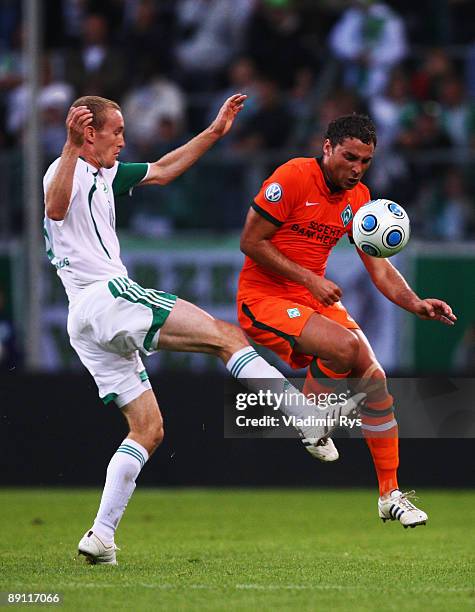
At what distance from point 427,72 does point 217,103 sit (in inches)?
101

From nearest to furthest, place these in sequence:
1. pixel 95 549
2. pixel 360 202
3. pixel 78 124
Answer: pixel 78 124, pixel 95 549, pixel 360 202

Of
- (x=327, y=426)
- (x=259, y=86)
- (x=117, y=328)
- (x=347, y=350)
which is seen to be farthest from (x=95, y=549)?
(x=259, y=86)

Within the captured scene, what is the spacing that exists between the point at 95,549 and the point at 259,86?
8841mm

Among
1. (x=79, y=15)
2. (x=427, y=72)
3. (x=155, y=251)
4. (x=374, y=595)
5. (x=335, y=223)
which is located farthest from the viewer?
(x=79, y=15)

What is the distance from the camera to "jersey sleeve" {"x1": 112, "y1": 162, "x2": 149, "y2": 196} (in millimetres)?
8017

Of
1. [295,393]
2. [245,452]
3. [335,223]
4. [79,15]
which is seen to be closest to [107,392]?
[295,393]

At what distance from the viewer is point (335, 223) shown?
8.22 metres

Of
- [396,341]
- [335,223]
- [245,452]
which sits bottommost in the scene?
[245,452]

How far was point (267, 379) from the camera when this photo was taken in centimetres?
728

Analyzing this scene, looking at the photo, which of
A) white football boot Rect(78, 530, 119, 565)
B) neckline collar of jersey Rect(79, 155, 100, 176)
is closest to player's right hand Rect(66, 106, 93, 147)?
neckline collar of jersey Rect(79, 155, 100, 176)

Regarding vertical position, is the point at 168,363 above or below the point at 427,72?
below

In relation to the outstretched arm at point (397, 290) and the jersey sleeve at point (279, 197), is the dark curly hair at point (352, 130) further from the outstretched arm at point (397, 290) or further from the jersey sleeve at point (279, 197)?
the outstretched arm at point (397, 290)

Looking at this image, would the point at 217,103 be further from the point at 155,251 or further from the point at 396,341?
the point at 396,341

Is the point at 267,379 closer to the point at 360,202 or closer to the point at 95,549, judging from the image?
the point at 95,549
